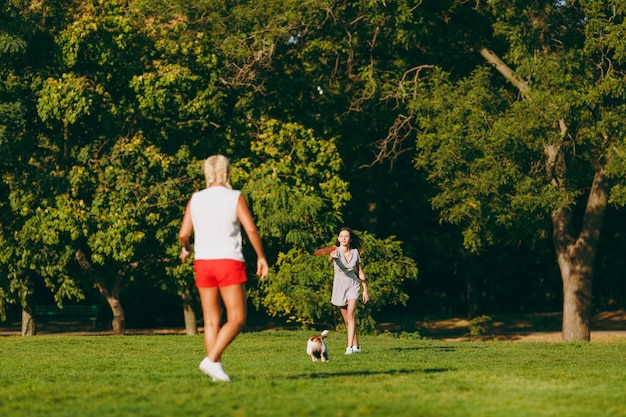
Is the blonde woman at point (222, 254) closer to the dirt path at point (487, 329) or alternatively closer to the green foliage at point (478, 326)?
the dirt path at point (487, 329)

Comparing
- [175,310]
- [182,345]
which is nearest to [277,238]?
[182,345]

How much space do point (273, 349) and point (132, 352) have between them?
7.07 ft

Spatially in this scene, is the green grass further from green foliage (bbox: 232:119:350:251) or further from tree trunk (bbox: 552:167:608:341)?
tree trunk (bbox: 552:167:608:341)

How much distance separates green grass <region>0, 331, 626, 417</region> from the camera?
8414 mm

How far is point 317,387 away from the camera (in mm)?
9758

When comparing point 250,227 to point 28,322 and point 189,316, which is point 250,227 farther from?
point 189,316

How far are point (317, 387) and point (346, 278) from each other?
628 cm

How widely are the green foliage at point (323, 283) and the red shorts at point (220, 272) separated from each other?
45.8ft

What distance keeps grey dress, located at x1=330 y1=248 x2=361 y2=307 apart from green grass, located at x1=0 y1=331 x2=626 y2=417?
0.79 m

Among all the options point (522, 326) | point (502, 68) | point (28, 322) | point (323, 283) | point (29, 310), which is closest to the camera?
point (323, 283)

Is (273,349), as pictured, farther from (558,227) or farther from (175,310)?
(175,310)

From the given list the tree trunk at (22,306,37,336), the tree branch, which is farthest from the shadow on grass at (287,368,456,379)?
the tree trunk at (22,306,37,336)

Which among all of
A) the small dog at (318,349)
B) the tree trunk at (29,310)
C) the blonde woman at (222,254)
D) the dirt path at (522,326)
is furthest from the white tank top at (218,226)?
the dirt path at (522,326)

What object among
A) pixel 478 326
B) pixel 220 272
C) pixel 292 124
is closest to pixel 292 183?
pixel 292 124
